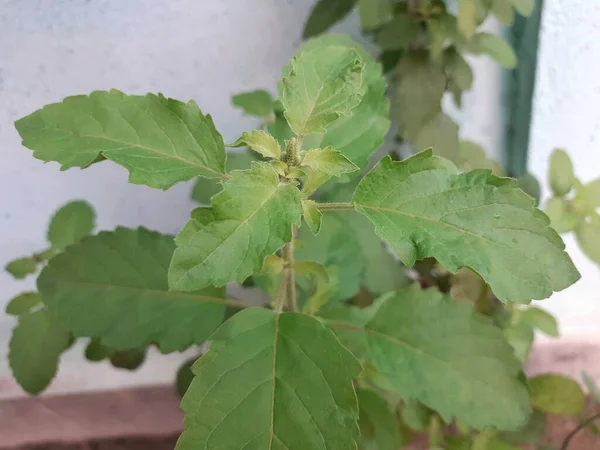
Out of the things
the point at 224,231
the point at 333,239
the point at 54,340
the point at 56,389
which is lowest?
the point at 56,389

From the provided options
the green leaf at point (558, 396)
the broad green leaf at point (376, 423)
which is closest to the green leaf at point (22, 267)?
the broad green leaf at point (376, 423)

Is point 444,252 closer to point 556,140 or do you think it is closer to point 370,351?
point 370,351

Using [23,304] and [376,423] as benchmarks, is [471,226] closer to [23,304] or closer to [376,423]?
[376,423]

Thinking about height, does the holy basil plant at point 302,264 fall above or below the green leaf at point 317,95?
below

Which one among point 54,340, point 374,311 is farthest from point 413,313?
point 54,340

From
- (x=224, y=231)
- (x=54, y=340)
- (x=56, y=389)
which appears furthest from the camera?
(x=56, y=389)

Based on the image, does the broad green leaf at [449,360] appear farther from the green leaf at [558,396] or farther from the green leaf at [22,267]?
the green leaf at [22,267]

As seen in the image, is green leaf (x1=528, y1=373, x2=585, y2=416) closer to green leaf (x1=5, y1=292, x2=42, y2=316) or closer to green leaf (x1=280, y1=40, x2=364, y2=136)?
green leaf (x1=280, y1=40, x2=364, y2=136)
